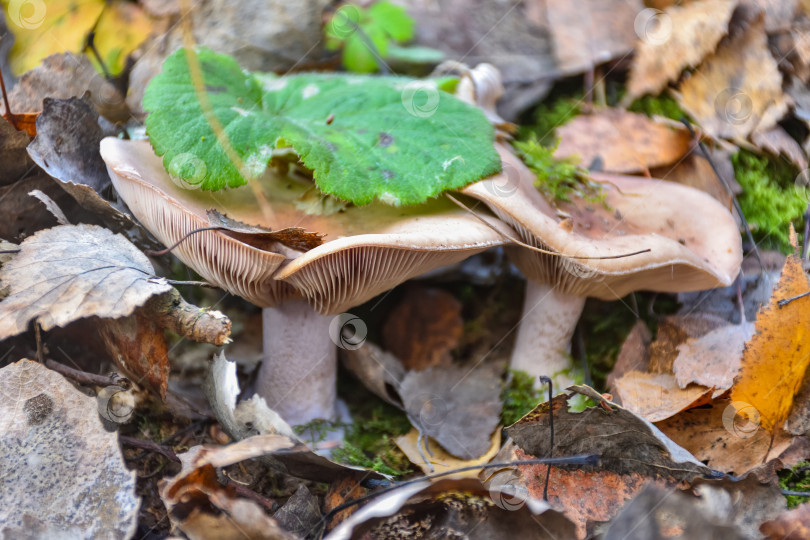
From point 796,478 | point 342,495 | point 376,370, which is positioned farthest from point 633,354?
point 342,495

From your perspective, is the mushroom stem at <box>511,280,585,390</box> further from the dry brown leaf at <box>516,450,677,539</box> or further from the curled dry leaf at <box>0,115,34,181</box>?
the curled dry leaf at <box>0,115,34,181</box>

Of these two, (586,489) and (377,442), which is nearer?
(586,489)

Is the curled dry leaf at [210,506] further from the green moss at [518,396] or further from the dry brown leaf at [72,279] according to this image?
the green moss at [518,396]

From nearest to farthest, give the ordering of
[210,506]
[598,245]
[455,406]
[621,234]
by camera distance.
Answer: [210,506] → [598,245] → [621,234] → [455,406]

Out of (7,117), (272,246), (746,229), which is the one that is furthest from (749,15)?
(7,117)

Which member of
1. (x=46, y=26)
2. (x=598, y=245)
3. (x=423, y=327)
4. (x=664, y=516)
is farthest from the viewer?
(x=46, y=26)

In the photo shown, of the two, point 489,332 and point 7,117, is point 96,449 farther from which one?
point 489,332

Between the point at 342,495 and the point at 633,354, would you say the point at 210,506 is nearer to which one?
the point at 342,495
